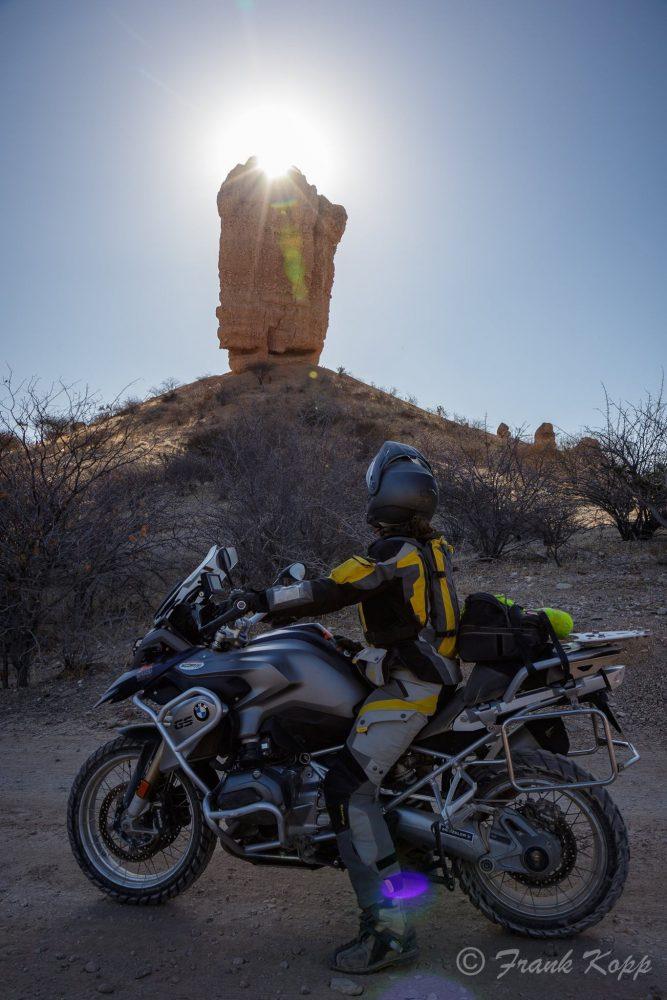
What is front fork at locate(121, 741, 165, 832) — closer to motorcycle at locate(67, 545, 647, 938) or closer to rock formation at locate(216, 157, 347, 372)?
motorcycle at locate(67, 545, 647, 938)

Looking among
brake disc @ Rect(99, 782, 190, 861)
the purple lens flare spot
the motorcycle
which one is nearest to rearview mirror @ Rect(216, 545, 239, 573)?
the motorcycle

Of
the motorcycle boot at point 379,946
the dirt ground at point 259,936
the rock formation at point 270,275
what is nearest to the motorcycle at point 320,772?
the dirt ground at point 259,936

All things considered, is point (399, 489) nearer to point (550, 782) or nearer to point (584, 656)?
point (584, 656)

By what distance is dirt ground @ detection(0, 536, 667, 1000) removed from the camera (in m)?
2.54

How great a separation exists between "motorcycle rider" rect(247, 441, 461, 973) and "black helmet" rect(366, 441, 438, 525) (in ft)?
0.03

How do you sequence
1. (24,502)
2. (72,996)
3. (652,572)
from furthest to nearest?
1. (652,572)
2. (24,502)
3. (72,996)

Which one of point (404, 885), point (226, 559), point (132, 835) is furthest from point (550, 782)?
point (132, 835)

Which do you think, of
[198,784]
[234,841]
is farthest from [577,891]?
[198,784]

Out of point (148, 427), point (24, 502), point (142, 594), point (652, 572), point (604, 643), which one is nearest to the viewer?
point (604, 643)

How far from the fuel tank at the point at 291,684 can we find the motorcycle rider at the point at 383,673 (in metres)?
0.11

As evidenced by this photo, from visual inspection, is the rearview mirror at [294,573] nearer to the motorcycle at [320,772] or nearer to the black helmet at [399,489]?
the motorcycle at [320,772]

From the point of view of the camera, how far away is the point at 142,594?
27.6 ft

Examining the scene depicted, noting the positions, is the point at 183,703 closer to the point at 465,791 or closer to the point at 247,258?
the point at 465,791

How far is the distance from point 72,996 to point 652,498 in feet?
33.0
